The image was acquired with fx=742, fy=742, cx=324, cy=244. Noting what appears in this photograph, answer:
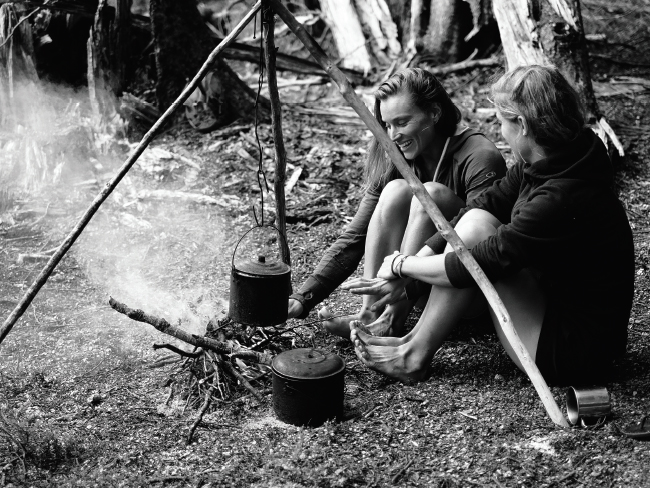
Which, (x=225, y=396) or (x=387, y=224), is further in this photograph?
(x=387, y=224)

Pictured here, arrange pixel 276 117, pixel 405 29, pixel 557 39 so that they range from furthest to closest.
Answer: pixel 405 29 < pixel 557 39 < pixel 276 117

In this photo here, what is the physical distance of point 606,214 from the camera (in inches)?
111

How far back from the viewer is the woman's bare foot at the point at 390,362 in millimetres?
3352

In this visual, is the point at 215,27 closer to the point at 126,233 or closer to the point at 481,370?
the point at 126,233

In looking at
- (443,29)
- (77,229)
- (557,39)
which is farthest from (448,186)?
(443,29)

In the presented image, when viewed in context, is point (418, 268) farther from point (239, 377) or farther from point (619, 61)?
point (619, 61)

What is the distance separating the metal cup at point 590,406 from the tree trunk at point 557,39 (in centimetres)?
326

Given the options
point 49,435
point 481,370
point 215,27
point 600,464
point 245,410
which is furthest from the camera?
point 215,27

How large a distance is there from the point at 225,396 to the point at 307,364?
516mm

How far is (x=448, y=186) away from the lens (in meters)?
3.68

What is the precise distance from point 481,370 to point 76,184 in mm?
4040

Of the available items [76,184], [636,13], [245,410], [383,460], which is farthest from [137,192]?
[636,13]

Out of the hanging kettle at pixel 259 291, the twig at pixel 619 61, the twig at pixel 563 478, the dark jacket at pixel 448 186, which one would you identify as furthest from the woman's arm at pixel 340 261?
the twig at pixel 619 61

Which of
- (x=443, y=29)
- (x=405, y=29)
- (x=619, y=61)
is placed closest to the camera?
(x=619, y=61)
